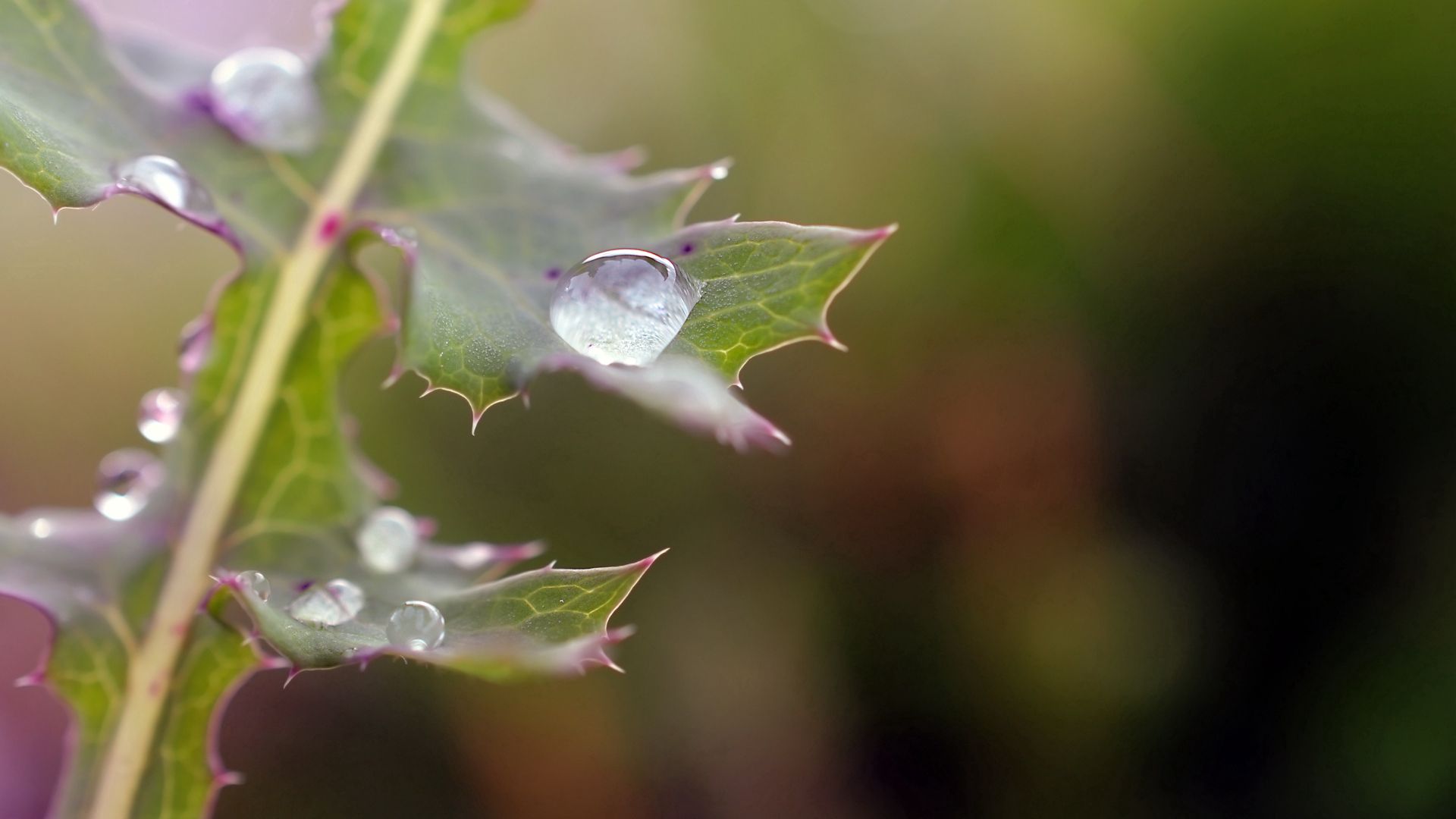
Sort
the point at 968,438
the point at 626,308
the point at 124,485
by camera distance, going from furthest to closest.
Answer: the point at 968,438, the point at 124,485, the point at 626,308

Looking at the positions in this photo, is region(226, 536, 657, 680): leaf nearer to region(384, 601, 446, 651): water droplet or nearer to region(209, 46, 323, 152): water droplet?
region(384, 601, 446, 651): water droplet

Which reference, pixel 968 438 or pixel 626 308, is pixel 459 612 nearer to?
pixel 626 308

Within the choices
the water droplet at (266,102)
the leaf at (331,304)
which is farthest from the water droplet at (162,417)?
the water droplet at (266,102)

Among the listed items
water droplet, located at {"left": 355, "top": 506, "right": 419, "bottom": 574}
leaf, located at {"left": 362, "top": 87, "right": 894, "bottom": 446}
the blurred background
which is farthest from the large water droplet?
the blurred background

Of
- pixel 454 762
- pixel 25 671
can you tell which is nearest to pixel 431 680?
pixel 454 762

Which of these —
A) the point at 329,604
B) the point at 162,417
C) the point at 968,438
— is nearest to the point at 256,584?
the point at 329,604

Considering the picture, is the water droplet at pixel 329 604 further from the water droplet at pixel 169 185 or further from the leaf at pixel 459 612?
the water droplet at pixel 169 185

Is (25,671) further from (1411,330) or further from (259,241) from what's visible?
(1411,330)
